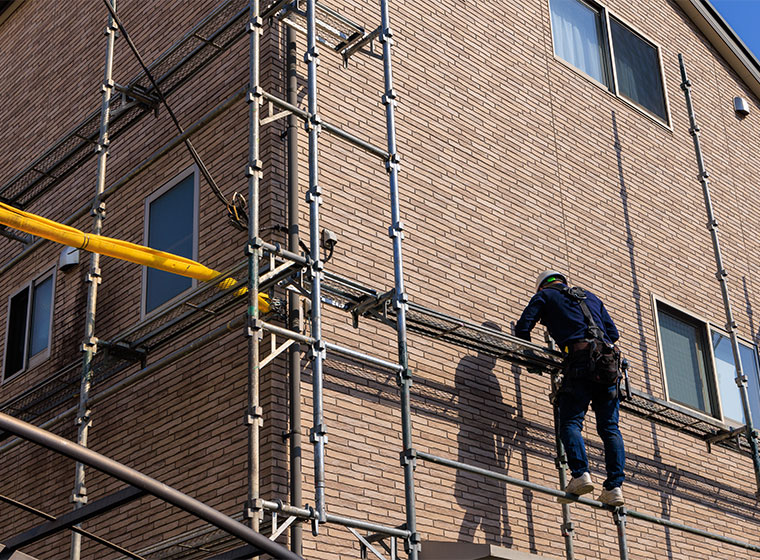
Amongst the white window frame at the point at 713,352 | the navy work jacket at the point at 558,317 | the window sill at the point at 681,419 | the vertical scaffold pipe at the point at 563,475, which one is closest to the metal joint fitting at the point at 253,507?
the navy work jacket at the point at 558,317

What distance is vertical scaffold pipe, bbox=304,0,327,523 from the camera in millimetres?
8875

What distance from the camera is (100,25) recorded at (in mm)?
14164

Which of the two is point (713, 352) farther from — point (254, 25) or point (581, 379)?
point (254, 25)

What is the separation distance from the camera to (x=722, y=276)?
14.8 metres

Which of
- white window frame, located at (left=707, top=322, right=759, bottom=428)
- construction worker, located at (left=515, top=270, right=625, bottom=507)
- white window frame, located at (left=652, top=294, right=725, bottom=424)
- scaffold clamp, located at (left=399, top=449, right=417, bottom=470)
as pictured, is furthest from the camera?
white window frame, located at (left=707, top=322, right=759, bottom=428)

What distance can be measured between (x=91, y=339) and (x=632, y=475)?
5992mm

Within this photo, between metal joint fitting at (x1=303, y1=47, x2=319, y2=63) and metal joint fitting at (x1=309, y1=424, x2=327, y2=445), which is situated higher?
metal joint fitting at (x1=303, y1=47, x2=319, y2=63)

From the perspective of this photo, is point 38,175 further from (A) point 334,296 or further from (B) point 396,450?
(B) point 396,450

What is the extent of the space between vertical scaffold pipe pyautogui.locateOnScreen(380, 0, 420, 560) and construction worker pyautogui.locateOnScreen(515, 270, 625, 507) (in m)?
1.46

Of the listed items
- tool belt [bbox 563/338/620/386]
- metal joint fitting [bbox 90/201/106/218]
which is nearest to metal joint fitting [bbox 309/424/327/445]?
tool belt [bbox 563/338/620/386]

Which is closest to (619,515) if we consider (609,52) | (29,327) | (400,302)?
(400,302)

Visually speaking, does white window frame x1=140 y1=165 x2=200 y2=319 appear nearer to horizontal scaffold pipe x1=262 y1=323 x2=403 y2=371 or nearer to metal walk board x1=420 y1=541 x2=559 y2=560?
horizontal scaffold pipe x1=262 y1=323 x2=403 y2=371

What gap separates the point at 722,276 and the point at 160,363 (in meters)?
7.92

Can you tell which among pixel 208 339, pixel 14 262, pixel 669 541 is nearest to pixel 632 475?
pixel 669 541
